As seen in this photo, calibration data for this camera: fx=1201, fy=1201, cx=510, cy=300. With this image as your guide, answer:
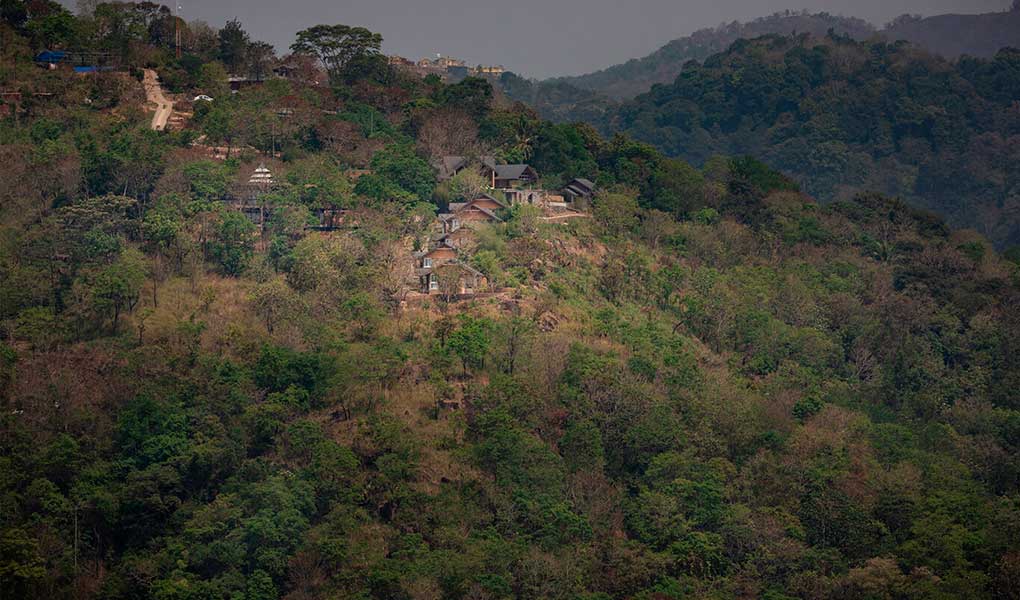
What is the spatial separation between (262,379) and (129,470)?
12.8 ft

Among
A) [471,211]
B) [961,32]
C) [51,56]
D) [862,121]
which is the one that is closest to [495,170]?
[471,211]

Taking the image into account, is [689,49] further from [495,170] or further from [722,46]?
[495,170]

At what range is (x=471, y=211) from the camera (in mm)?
38656

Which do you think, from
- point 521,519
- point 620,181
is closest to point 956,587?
point 521,519

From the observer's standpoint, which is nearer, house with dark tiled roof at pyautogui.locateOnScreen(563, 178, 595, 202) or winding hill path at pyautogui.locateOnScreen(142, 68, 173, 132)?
winding hill path at pyautogui.locateOnScreen(142, 68, 173, 132)

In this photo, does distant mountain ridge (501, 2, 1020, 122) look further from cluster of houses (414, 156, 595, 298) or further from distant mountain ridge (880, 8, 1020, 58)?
cluster of houses (414, 156, 595, 298)

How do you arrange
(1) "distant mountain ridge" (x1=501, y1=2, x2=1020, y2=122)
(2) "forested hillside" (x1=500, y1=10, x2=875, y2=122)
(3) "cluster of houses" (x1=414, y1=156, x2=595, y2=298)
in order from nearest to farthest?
(3) "cluster of houses" (x1=414, y1=156, x2=595, y2=298) → (1) "distant mountain ridge" (x1=501, y1=2, x2=1020, y2=122) → (2) "forested hillside" (x1=500, y1=10, x2=875, y2=122)

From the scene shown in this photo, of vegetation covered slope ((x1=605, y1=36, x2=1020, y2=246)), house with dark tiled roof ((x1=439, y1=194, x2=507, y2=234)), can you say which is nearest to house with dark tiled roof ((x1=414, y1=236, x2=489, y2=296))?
house with dark tiled roof ((x1=439, y1=194, x2=507, y2=234))

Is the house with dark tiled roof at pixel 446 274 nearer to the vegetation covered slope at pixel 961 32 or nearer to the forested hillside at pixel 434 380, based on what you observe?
the forested hillside at pixel 434 380

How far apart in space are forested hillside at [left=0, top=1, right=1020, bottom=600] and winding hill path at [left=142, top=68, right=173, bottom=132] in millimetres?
381

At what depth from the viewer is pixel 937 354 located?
39938 mm

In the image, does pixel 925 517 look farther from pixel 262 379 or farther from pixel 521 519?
pixel 262 379

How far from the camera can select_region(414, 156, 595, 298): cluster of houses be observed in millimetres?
34219

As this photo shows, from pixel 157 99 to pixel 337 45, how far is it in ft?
31.3
